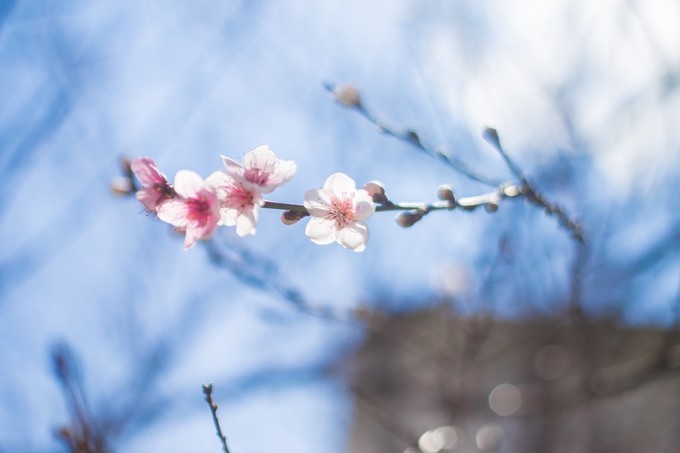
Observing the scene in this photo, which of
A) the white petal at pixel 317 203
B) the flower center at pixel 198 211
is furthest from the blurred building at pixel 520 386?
the flower center at pixel 198 211

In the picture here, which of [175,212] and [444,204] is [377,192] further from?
[175,212]

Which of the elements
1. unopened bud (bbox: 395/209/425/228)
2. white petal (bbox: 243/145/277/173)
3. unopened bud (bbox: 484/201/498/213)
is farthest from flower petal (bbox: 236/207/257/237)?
unopened bud (bbox: 484/201/498/213)

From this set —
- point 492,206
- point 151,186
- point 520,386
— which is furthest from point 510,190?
point 520,386

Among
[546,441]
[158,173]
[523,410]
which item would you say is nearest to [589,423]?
[546,441]

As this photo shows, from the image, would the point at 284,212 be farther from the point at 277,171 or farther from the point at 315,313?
the point at 315,313

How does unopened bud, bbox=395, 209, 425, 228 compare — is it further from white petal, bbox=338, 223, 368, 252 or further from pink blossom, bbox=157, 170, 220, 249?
pink blossom, bbox=157, 170, 220, 249

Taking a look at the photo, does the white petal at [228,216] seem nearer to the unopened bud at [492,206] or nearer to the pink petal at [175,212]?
the pink petal at [175,212]

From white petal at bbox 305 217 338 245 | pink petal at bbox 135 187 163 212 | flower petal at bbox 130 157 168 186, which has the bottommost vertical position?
white petal at bbox 305 217 338 245
